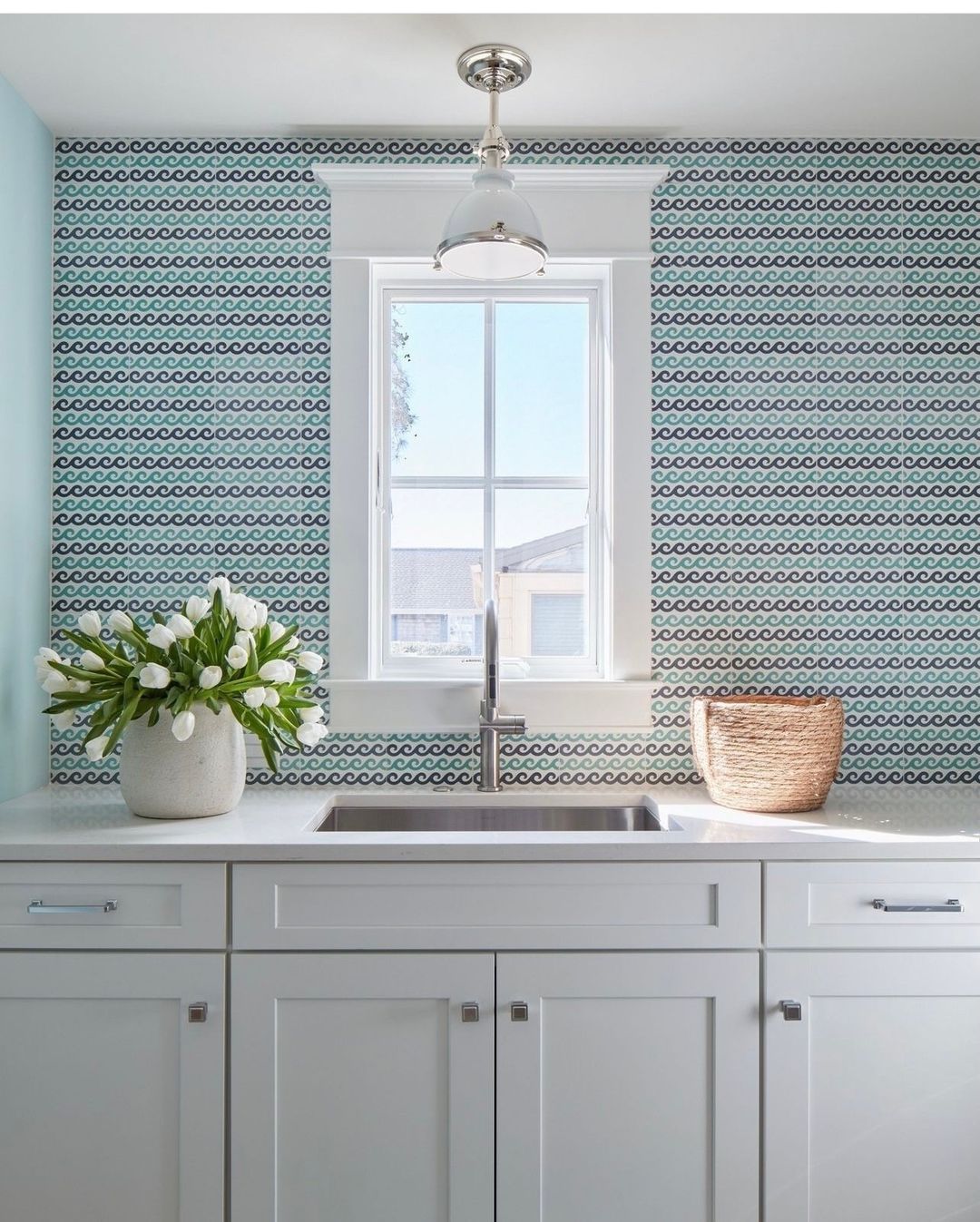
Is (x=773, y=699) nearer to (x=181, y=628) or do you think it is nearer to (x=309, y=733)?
(x=309, y=733)

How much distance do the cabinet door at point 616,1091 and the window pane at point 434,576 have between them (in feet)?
2.86

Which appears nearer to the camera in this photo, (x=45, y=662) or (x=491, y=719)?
(x=45, y=662)

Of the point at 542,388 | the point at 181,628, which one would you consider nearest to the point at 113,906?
the point at 181,628

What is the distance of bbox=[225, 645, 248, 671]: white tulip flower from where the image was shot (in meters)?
1.79

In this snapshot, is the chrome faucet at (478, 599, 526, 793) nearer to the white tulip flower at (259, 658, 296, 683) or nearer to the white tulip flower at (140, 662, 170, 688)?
the white tulip flower at (259, 658, 296, 683)

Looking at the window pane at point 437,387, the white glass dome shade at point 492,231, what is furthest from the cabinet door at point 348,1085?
the white glass dome shade at point 492,231

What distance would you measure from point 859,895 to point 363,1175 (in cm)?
102

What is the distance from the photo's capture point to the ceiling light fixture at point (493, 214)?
1.74m

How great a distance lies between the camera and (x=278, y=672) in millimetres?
1794

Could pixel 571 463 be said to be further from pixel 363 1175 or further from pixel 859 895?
pixel 363 1175

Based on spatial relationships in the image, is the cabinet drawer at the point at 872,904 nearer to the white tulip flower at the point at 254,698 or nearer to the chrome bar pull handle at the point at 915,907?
the chrome bar pull handle at the point at 915,907

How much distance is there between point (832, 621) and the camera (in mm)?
2217

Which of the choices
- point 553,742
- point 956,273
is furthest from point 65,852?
point 956,273

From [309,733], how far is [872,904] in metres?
1.12
